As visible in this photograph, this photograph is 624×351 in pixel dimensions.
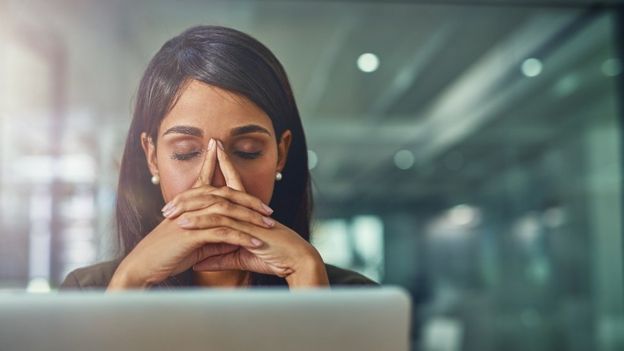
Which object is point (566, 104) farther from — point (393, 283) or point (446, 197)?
point (393, 283)

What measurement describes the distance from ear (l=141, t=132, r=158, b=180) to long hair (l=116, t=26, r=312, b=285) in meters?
0.01

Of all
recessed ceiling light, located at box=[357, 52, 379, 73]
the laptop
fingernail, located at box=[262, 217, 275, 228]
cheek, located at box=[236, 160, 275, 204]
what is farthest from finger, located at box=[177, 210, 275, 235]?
recessed ceiling light, located at box=[357, 52, 379, 73]

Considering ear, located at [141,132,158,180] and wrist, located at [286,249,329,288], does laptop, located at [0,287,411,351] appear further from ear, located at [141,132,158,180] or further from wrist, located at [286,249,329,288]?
ear, located at [141,132,158,180]

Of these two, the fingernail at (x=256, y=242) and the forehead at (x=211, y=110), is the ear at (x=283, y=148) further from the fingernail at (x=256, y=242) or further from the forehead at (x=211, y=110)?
the fingernail at (x=256, y=242)

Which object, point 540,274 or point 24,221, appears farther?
point 540,274

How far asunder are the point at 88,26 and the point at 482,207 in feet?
7.80

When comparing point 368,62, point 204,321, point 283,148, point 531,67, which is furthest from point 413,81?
point 204,321

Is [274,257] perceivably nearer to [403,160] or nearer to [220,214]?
[220,214]

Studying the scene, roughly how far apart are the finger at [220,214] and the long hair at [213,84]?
8 centimetres

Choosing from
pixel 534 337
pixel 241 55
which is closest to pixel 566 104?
pixel 534 337

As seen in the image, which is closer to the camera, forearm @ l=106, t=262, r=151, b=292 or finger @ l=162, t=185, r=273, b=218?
forearm @ l=106, t=262, r=151, b=292

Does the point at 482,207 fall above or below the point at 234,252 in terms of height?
above

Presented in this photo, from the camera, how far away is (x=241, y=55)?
69.7 inches

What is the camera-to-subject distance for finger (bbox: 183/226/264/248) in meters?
1.54
